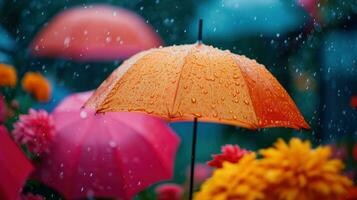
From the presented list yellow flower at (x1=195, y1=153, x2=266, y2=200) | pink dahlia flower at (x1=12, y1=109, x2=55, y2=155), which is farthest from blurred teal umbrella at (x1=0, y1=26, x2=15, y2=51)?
yellow flower at (x1=195, y1=153, x2=266, y2=200)

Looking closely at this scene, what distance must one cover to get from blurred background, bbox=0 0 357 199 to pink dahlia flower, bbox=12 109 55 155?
877mm

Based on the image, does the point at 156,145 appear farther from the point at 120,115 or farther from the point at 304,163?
the point at 304,163

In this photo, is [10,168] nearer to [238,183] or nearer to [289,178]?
[238,183]

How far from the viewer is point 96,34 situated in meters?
4.21

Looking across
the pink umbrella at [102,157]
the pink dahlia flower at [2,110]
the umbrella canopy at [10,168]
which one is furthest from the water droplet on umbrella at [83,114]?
the pink dahlia flower at [2,110]

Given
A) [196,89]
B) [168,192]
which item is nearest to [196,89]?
[196,89]

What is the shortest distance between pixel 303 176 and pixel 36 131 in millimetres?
2042

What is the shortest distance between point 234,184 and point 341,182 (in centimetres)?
26

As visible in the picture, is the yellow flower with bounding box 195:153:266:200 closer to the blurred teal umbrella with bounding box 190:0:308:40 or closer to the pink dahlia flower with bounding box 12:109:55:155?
the pink dahlia flower with bounding box 12:109:55:155

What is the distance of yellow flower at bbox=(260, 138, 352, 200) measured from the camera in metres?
1.77

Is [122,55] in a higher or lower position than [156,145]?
higher

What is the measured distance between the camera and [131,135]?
3.41 metres

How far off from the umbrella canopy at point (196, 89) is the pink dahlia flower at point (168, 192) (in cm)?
216

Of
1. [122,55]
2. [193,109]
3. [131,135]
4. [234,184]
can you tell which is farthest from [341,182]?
[122,55]
